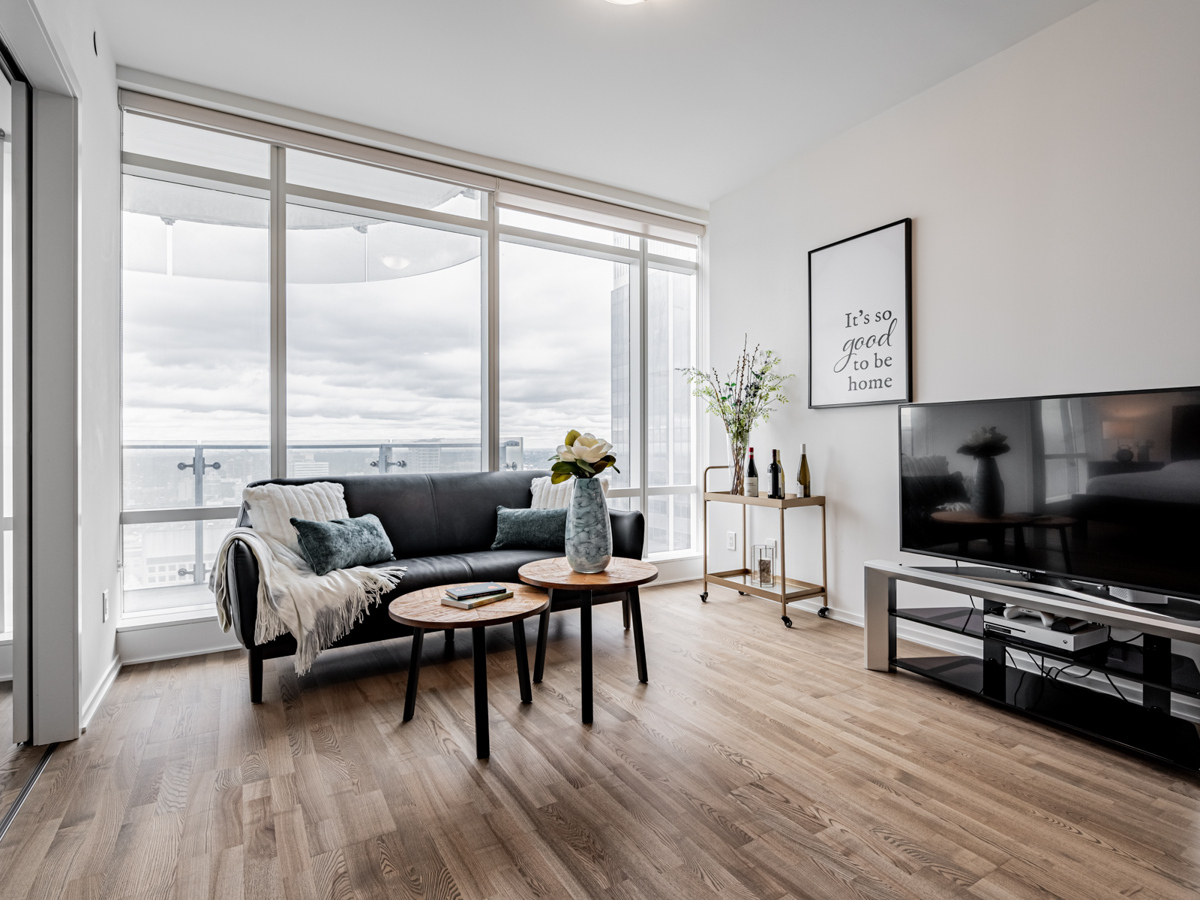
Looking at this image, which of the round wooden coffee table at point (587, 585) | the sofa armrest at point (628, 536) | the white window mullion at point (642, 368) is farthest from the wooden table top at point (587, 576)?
the white window mullion at point (642, 368)

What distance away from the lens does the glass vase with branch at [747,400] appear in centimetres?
414

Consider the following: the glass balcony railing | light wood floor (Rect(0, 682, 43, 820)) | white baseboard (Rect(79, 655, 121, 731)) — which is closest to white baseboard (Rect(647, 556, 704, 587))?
the glass balcony railing

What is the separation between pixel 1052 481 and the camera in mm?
2461

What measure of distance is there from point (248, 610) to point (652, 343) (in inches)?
130

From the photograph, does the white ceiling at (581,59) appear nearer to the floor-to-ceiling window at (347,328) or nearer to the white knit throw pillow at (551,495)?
the floor-to-ceiling window at (347,328)

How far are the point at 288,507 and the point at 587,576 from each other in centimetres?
159

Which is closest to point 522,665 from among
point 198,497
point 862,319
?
point 198,497

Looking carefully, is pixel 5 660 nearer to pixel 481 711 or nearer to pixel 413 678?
pixel 413 678

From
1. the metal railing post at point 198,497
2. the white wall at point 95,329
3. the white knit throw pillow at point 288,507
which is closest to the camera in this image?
the white wall at point 95,329

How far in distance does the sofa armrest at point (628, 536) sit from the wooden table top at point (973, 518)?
150cm

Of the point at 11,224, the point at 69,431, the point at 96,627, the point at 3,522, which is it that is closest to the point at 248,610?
the point at 96,627

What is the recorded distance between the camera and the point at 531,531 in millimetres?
3676

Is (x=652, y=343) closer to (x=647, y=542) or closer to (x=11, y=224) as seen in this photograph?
(x=647, y=542)

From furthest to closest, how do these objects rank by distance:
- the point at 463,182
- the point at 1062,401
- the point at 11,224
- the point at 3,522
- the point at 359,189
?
the point at 463,182, the point at 359,189, the point at 3,522, the point at 1062,401, the point at 11,224
